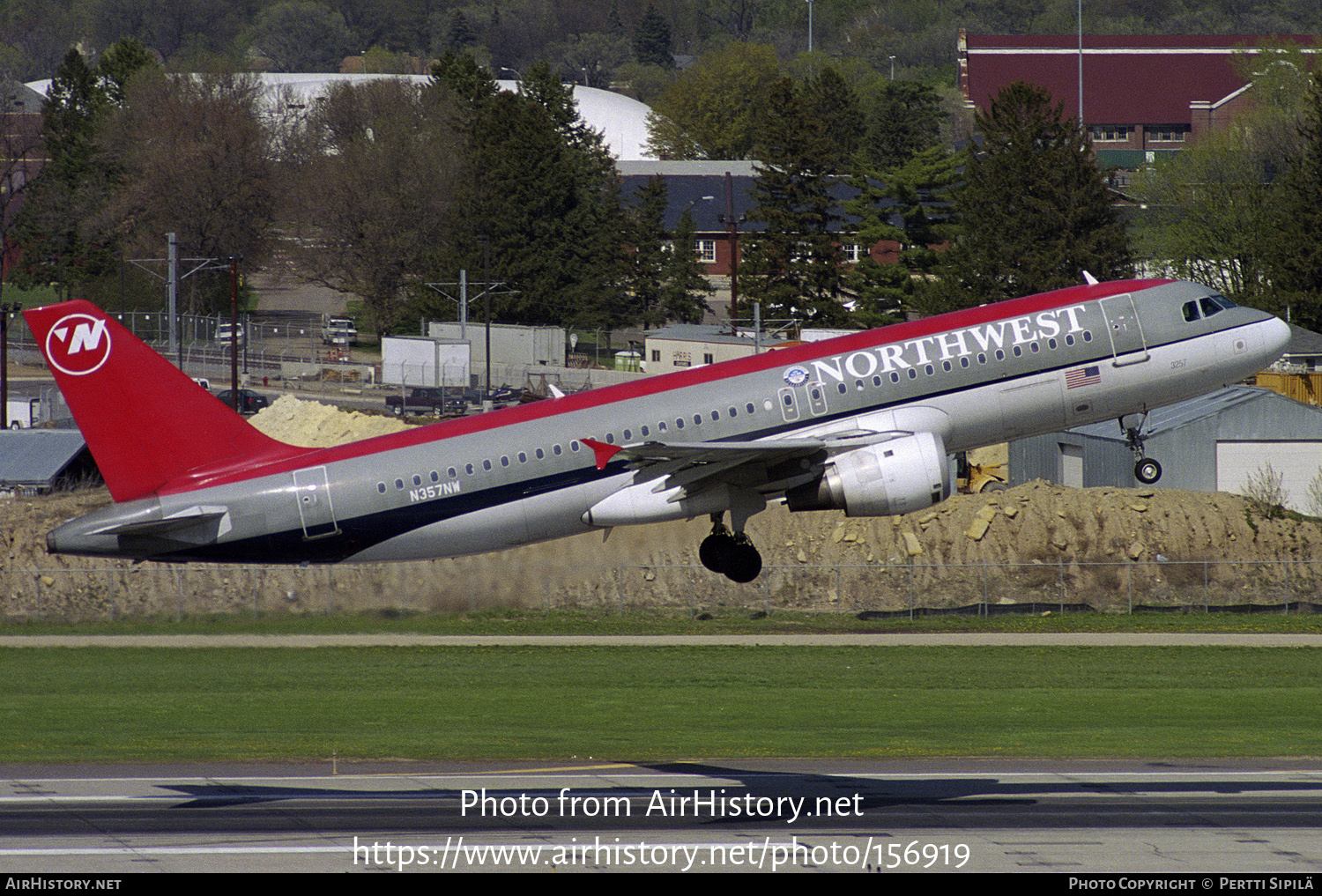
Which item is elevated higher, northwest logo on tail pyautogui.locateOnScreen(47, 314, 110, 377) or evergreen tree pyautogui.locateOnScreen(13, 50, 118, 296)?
evergreen tree pyautogui.locateOnScreen(13, 50, 118, 296)

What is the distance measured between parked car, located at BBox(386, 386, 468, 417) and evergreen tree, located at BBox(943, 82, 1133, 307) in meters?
34.6

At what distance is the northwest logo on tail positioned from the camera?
1539 inches

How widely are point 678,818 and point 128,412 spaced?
1623cm

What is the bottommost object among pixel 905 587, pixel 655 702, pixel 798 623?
pixel 655 702

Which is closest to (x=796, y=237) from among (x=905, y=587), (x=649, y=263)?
(x=649, y=263)

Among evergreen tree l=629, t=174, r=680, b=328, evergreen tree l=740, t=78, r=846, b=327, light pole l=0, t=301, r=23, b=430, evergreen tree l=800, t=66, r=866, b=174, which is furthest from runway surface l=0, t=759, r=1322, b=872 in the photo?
evergreen tree l=800, t=66, r=866, b=174

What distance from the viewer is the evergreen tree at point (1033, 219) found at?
111 meters

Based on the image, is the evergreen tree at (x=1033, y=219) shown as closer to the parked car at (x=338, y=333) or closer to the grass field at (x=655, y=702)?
the grass field at (x=655, y=702)

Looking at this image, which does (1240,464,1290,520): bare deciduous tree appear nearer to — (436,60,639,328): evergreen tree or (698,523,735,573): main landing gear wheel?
(698,523,735,573): main landing gear wheel

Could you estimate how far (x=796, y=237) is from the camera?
14088cm

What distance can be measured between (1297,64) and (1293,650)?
342 ft

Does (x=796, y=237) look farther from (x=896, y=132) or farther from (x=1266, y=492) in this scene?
(x=1266, y=492)
